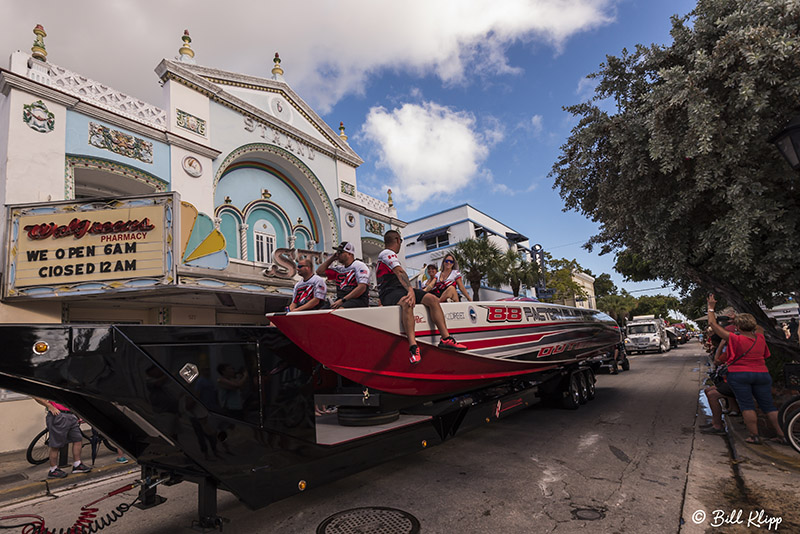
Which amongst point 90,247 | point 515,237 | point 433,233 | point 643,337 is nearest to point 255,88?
point 90,247

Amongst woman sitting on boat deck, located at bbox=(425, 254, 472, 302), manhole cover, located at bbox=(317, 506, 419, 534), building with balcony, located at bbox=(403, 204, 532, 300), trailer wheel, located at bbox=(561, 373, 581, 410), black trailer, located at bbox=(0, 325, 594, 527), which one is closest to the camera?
black trailer, located at bbox=(0, 325, 594, 527)

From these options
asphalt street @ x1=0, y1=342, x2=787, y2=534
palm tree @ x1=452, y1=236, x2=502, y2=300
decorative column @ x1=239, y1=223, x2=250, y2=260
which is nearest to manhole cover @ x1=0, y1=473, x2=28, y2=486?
asphalt street @ x1=0, y1=342, x2=787, y2=534

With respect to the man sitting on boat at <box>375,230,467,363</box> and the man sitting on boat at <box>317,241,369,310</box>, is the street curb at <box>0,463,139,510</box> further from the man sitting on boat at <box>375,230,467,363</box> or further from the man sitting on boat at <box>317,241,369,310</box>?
the man sitting on boat at <box>375,230,467,363</box>

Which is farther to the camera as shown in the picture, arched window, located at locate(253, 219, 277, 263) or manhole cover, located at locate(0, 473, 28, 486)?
arched window, located at locate(253, 219, 277, 263)

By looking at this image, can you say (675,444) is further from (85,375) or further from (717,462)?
(85,375)

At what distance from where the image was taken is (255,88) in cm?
1472

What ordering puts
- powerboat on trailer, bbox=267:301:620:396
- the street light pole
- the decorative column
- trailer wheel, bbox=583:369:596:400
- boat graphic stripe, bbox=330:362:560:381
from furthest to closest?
the decorative column, trailer wheel, bbox=583:369:596:400, the street light pole, boat graphic stripe, bbox=330:362:560:381, powerboat on trailer, bbox=267:301:620:396

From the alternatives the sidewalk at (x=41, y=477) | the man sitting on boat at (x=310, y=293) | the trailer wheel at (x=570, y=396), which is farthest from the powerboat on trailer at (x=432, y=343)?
the sidewalk at (x=41, y=477)

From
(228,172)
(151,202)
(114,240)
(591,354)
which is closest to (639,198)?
(591,354)

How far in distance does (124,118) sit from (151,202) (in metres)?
2.82

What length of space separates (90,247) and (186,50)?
7479 mm

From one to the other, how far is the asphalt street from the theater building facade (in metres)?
5.14

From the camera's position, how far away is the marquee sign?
8766 mm

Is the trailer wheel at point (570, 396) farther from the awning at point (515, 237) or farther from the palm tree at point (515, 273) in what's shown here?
the awning at point (515, 237)
